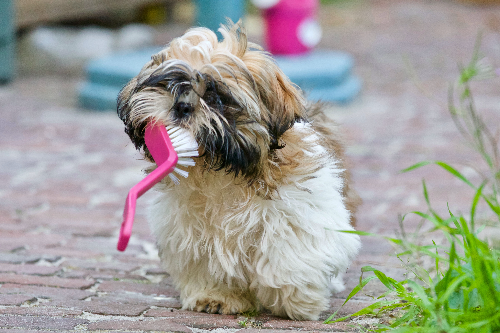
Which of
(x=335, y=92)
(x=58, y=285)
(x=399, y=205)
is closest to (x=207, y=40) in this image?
(x=58, y=285)

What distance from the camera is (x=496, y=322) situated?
7.78 ft

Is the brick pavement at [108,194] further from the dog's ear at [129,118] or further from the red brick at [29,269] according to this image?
the dog's ear at [129,118]

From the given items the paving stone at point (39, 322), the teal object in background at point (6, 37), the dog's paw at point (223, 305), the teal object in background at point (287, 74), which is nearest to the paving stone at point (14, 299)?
the paving stone at point (39, 322)

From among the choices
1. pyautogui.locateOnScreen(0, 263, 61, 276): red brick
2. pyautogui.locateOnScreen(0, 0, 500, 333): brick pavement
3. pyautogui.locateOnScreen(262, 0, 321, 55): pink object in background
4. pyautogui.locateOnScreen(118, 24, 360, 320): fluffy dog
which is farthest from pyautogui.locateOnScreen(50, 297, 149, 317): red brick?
pyautogui.locateOnScreen(262, 0, 321, 55): pink object in background

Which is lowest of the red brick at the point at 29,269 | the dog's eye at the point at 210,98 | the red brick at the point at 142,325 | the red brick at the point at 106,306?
the red brick at the point at 29,269

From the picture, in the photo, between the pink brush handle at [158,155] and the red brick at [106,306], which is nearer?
the pink brush handle at [158,155]

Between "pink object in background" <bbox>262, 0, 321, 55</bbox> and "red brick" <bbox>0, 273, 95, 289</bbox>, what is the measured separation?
716cm

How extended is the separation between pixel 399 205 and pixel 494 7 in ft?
55.6

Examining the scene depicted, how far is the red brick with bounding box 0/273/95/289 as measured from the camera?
366cm

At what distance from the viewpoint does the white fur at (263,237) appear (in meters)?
3.12

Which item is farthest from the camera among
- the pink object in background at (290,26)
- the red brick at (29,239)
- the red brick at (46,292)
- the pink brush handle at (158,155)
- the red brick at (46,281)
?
the pink object in background at (290,26)

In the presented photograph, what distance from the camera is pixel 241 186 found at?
10.2ft

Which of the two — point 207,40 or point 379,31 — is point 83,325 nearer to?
point 207,40

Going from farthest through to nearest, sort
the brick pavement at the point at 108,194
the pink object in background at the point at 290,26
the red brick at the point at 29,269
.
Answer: the pink object in background at the point at 290,26 < the red brick at the point at 29,269 < the brick pavement at the point at 108,194
